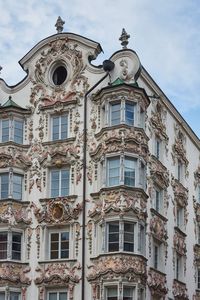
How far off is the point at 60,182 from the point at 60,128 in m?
3.54

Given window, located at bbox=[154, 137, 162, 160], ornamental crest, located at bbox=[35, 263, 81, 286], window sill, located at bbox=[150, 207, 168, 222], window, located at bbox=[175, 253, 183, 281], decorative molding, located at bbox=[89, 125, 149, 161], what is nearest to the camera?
ornamental crest, located at bbox=[35, 263, 81, 286]

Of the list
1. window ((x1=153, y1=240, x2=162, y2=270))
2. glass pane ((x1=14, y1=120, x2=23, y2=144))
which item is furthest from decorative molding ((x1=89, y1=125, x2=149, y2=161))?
window ((x1=153, y1=240, x2=162, y2=270))

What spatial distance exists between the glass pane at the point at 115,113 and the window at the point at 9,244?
908 centimetres

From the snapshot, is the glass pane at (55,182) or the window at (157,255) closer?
the glass pane at (55,182)

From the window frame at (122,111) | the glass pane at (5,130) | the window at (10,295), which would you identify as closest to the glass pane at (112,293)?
the window at (10,295)

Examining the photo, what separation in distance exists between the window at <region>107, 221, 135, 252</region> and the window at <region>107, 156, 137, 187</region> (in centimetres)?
253

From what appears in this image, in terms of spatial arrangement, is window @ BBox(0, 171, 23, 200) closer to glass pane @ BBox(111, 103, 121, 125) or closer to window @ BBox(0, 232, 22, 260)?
window @ BBox(0, 232, 22, 260)

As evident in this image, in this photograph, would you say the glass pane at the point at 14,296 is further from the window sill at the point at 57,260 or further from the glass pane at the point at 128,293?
the glass pane at the point at 128,293

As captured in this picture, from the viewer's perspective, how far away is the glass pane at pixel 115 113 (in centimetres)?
4478

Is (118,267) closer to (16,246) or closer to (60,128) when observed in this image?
(16,246)

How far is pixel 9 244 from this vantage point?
44.3m

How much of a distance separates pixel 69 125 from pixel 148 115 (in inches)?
212

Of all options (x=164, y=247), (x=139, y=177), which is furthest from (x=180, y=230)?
(x=139, y=177)

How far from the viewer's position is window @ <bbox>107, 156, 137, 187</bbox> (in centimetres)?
4356
